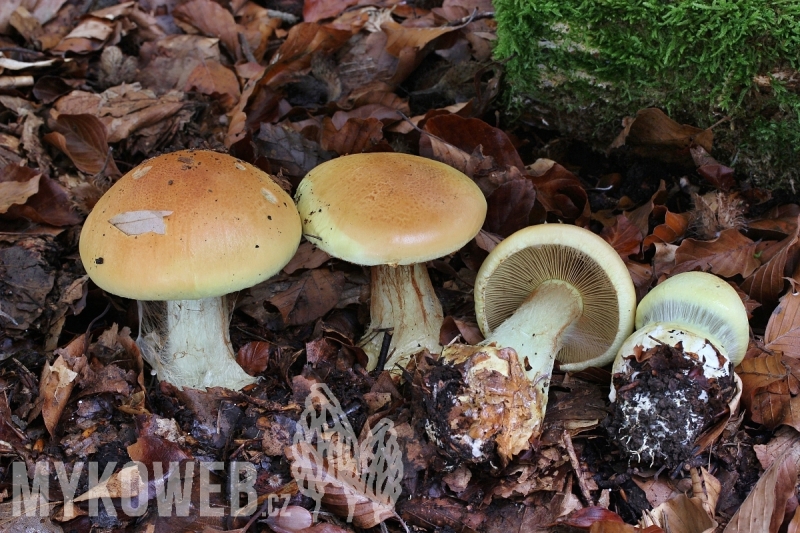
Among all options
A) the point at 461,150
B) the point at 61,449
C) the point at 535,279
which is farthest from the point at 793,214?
the point at 61,449

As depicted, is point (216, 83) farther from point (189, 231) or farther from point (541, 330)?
point (541, 330)

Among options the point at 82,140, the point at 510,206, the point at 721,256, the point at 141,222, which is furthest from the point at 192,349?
the point at 721,256

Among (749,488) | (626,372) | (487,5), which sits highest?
(487,5)

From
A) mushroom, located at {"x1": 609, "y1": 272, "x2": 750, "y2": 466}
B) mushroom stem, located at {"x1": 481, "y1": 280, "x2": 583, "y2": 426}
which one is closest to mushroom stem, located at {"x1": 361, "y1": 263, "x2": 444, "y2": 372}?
mushroom stem, located at {"x1": 481, "y1": 280, "x2": 583, "y2": 426}

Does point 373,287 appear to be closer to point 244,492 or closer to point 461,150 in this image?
point 461,150

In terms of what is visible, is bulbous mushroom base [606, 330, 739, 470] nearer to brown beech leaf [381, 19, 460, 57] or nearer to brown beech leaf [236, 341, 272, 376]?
brown beech leaf [236, 341, 272, 376]

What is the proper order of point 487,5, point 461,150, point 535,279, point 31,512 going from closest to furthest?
point 31,512, point 535,279, point 461,150, point 487,5

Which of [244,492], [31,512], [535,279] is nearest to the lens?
[31,512]

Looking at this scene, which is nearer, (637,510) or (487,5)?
(637,510)
